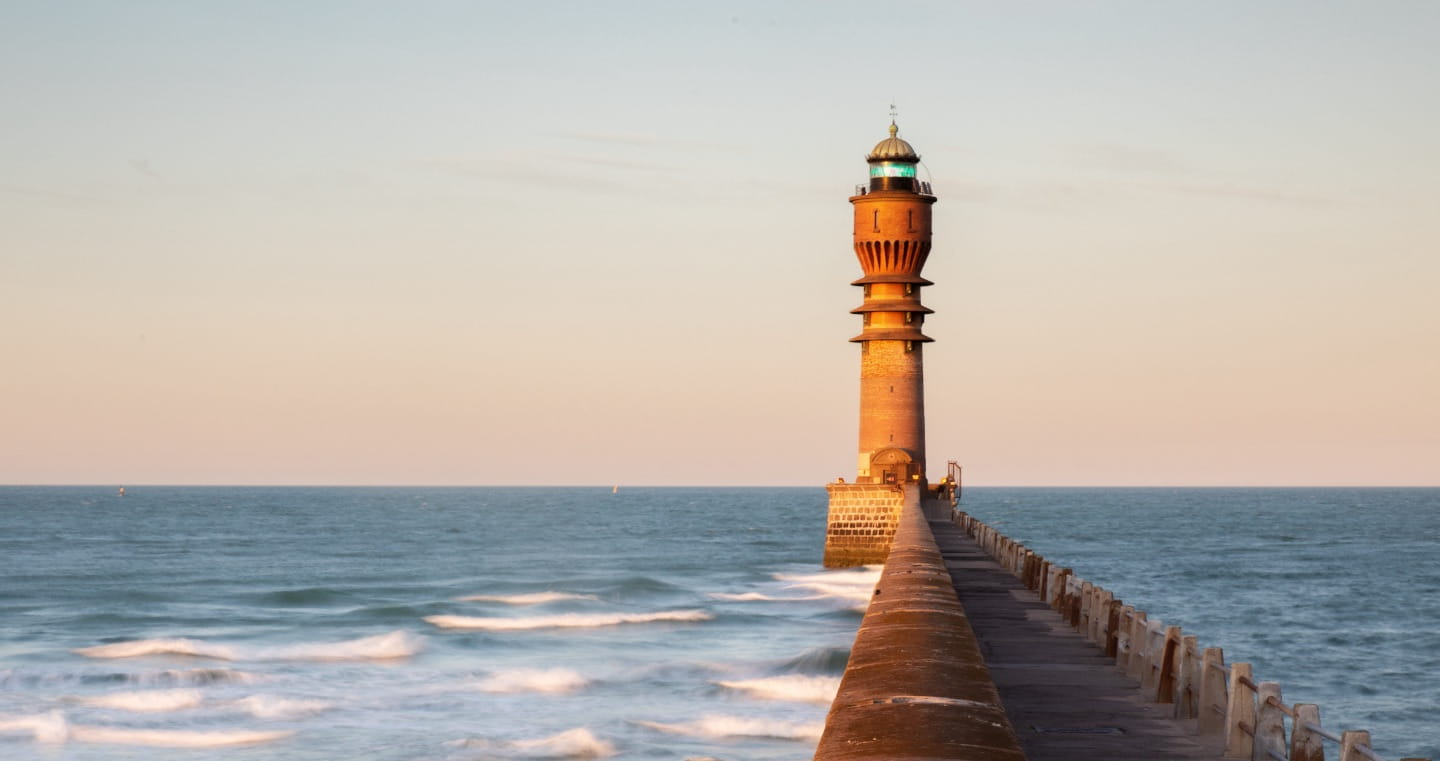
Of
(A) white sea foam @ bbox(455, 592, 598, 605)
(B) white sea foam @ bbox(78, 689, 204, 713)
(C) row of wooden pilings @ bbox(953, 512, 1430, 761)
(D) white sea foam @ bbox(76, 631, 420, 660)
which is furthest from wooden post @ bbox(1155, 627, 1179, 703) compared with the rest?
(A) white sea foam @ bbox(455, 592, 598, 605)

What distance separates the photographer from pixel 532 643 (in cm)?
4200

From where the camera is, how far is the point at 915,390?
5988 cm

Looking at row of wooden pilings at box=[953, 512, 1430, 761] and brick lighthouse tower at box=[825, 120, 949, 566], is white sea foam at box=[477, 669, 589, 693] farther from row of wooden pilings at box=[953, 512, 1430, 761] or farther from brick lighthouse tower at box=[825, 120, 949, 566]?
brick lighthouse tower at box=[825, 120, 949, 566]

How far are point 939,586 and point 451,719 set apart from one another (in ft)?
46.9

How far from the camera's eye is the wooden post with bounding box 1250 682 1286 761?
1005cm

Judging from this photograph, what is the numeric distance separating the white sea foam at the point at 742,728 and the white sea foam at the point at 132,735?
6855 mm

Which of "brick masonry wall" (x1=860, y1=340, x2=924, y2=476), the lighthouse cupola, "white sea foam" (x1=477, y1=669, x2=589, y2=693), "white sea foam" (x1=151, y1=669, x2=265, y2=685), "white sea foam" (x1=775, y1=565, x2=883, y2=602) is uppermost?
the lighthouse cupola

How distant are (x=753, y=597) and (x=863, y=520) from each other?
590 centimetres

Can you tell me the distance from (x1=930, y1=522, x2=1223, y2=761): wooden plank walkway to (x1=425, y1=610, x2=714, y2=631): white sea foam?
A: 85.4ft

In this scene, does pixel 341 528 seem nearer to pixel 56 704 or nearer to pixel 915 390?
pixel 915 390

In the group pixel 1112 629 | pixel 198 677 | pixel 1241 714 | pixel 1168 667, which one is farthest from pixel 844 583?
pixel 1241 714

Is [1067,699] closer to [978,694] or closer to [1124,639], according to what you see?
[1124,639]

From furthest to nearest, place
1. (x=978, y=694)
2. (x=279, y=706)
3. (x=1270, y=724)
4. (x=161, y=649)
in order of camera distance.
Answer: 1. (x=161, y=649)
2. (x=279, y=706)
3. (x=1270, y=724)
4. (x=978, y=694)

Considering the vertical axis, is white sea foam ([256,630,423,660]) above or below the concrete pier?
below
